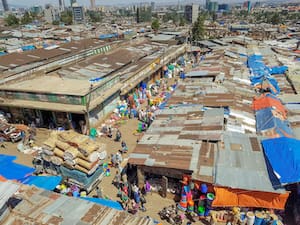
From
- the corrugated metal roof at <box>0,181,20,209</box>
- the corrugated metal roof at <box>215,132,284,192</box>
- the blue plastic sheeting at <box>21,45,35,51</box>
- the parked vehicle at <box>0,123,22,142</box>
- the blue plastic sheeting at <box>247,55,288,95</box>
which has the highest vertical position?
the blue plastic sheeting at <box>21,45,35,51</box>

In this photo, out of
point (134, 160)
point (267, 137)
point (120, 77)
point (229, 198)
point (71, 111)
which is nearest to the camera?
point (229, 198)

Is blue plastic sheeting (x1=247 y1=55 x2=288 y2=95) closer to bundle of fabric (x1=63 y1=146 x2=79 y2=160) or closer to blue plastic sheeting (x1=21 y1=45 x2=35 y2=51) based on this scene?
bundle of fabric (x1=63 y1=146 x2=79 y2=160)

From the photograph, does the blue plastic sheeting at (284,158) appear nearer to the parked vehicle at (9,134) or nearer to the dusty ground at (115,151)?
the dusty ground at (115,151)

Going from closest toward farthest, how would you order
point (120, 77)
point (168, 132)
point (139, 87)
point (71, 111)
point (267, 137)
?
point (267, 137)
point (168, 132)
point (71, 111)
point (120, 77)
point (139, 87)

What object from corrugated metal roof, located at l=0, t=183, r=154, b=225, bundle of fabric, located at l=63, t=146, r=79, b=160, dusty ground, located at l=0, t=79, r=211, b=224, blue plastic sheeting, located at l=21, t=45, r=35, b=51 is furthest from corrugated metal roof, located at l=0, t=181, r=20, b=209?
blue plastic sheeting, located at l=21, t=45, r=35, b=51

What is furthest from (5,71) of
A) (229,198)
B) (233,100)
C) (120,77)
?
(229,198)

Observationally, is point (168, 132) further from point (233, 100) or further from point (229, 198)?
point (233, 100)

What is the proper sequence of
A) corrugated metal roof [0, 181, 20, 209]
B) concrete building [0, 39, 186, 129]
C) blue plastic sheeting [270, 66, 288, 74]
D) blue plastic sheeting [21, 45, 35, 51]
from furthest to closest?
blue plastic sheeting [21, 45, 35, 51], blue plastic sheeting [270, 66, 288, 74], concrete building [0, 39, 186, 129], corrugated metal roof [0, 181, 20, 209]
